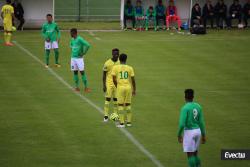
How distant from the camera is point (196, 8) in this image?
46.3 m

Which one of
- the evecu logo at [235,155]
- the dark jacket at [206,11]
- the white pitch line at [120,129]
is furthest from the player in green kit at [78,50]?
the dark jacket at [206,11]

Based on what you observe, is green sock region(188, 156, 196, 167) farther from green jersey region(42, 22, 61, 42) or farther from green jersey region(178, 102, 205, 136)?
green jersey region(42, 22, 61, 42)

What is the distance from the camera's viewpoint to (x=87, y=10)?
2172 inches

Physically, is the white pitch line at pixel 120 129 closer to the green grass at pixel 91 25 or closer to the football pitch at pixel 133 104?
the football pitch at pixel 133 104

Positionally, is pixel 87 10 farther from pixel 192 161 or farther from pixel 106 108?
pixel 192 161

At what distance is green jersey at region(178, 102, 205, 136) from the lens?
15344 mm

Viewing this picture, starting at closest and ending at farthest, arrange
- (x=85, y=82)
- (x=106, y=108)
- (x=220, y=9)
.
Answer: (x=106, y=108)
(x=85, y=82)
(x=220, y=9)

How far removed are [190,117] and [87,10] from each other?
1594 inches

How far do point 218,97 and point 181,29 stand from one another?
2171 centimetres

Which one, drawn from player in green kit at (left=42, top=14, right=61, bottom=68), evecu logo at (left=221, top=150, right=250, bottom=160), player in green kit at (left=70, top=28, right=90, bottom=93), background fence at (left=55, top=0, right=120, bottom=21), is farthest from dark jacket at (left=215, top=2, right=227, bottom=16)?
evecu logo at (left=221, top=150, right=250, bottom=160)

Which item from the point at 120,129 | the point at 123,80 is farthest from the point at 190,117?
the point at 120,129

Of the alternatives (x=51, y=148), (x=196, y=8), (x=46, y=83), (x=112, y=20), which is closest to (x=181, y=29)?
(x=196, y=8)

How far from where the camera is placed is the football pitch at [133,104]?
18250 millimetres

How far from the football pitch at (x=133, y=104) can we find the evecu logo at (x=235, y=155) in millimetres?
195
